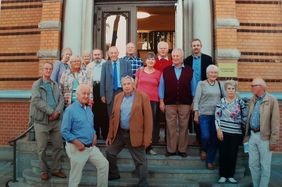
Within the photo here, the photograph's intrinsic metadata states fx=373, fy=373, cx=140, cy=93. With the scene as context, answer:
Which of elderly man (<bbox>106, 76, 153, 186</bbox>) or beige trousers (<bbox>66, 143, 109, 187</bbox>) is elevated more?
elderly man (<bbox>106, 76, 153, 186</bbox>)

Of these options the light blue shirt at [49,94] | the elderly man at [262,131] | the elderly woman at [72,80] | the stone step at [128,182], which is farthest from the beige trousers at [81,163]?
the elderly man at [262,131]

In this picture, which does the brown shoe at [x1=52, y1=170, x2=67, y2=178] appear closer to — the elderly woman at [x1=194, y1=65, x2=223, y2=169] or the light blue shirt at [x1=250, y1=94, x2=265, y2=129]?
the elderly woman at [x1=194, y1=65, x2=223, y2=169]

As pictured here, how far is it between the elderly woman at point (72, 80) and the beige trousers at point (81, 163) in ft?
4.60

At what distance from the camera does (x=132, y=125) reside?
217 inches

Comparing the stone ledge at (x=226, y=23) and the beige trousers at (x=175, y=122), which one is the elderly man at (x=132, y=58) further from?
the stone ledge at (x=226, y=23)

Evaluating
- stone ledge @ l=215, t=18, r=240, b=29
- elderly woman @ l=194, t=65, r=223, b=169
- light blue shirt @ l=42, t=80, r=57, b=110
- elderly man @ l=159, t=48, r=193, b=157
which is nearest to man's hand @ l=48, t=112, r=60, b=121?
light blue shirt @ l=42, t=80, r=57, b=110

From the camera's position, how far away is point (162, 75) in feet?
21.4

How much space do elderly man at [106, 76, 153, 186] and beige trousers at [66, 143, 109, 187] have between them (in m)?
0.56

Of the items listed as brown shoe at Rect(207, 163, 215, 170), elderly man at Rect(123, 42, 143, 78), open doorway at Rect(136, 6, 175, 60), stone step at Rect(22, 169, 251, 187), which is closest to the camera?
stone step at Rect(22, 169, 251, 187)

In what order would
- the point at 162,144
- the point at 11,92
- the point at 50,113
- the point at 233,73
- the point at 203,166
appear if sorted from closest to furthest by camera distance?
the point at 50,113 < the point at 203,166 < the point at 162,144 < the point at 233,73 < the point at 11,92

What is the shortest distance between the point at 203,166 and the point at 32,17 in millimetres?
6012

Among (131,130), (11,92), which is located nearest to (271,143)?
(131,130)

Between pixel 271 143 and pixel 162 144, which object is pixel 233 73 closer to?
pixel 162 144

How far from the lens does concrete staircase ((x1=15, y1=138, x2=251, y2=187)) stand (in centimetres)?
602
